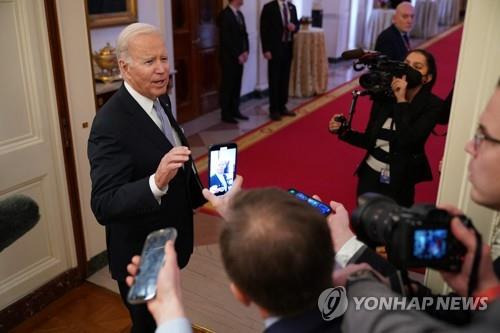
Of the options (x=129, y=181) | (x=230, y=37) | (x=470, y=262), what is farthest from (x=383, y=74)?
(x=230, y=37)

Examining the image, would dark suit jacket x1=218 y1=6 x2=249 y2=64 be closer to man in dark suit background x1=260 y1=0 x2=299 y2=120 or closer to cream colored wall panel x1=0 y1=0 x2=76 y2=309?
man in dark suit background x1=260 y1=0 x2=299 y2=120

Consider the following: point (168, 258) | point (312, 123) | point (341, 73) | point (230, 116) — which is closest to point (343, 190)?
point (312, 123)

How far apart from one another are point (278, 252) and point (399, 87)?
2010 millimetres

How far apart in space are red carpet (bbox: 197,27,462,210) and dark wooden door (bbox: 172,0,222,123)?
1093 mm

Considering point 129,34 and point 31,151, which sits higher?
point 129,34

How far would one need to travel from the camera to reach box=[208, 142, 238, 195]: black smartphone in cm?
197

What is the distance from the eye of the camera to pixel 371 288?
935mm

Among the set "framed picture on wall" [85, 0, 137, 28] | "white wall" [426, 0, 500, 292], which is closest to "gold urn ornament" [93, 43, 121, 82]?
"framed picture on wall" [85, 0, 137, 28]

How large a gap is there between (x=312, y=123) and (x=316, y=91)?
64.0 inches

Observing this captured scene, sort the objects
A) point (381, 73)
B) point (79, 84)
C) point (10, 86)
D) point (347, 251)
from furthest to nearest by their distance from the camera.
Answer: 1. point (79, 84)
2. point (381, 73)
3. point (10, 86)
4. point (347, 251)

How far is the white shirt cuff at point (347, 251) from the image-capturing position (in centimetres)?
118

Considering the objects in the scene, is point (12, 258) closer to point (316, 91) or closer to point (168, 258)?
point (168, 258)

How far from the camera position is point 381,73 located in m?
2.74

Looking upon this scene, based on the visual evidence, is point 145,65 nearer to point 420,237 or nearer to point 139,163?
point 139,163
